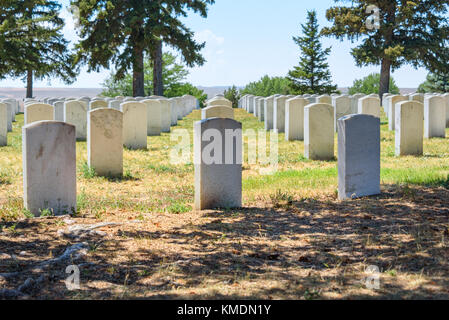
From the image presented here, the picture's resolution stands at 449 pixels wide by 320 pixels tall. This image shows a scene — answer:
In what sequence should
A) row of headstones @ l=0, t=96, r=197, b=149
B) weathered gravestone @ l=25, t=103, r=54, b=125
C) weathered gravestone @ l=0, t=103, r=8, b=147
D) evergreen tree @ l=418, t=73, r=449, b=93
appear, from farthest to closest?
evergreen tree @ l=418, t=73, r=449, b=93 → weathered gravestone @ l=0, t=103, r=8, b=147 → weathered gravestone @ l=25, t=103, r=54, b=125 → row of headstones @ l=0, t=96, r=197, b=149

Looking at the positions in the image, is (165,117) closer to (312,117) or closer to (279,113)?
(279,113)

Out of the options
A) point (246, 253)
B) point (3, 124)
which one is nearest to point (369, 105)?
point (3, 124)

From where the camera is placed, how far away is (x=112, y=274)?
5262 millimetres

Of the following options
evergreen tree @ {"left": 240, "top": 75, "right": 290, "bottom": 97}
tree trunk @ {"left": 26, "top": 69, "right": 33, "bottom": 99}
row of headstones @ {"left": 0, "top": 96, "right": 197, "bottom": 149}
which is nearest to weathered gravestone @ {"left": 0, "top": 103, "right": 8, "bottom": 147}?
row of headstones @ {"left": 0, "top": 96, "right": 197, "bottom": 149}

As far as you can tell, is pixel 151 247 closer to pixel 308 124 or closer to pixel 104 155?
pixel 104 155

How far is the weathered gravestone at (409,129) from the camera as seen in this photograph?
1405 centimetres

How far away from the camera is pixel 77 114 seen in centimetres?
1880

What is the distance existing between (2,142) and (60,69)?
30781 millimetres

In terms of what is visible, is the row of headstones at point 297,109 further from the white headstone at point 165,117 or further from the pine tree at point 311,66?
the pine tree at point 311,66

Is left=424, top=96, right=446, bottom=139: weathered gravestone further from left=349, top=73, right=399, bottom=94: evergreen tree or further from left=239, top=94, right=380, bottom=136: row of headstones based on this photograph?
left=349, top=73, right=399, bottom=94: evergreen tree

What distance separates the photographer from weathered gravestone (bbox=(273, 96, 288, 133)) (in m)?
20.6

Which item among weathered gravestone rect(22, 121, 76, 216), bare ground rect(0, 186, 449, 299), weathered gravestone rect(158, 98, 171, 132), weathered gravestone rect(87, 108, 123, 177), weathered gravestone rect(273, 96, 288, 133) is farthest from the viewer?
weathered gravestone rect(158, 98, 171, 132)

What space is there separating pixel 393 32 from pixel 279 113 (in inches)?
1127

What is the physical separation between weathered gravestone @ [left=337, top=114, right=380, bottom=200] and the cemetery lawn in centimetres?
30
